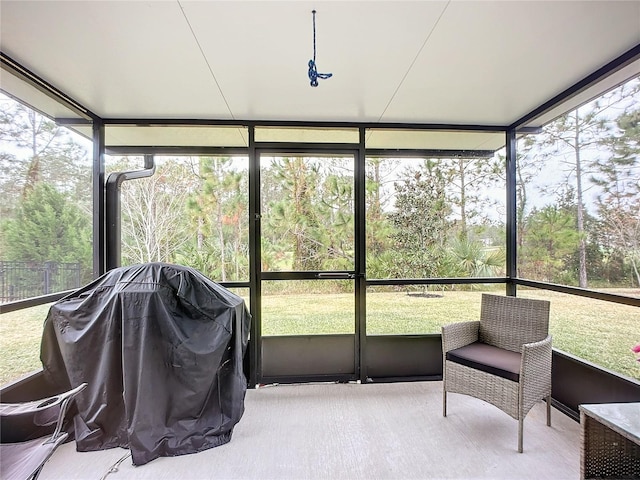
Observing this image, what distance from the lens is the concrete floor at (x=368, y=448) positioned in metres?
1.87

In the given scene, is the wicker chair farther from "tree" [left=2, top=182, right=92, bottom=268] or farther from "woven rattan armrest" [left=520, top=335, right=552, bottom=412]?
"tree" [left=2, top=182, right=92, bottom=268]

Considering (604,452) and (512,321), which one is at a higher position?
(512,321)

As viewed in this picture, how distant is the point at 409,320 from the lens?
3.28 m

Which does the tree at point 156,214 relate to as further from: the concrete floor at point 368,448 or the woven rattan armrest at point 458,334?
the woven rattan armrest at point 458,334

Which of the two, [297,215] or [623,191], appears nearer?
[623,191]

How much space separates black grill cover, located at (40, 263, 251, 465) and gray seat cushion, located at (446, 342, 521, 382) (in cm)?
173

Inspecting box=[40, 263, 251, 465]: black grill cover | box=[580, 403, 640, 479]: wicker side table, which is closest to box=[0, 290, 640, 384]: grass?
box=[40, 263, 251, 465]: black grill cover

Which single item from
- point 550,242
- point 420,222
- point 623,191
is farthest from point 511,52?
point 550,242

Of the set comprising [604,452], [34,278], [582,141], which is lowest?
[604,452]

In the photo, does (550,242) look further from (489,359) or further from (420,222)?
(489,359)

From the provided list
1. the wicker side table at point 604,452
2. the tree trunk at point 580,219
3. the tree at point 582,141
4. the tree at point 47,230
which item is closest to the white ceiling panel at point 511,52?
the tree at point 582,141

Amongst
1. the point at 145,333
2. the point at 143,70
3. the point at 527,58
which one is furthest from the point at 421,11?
the point at 145,333

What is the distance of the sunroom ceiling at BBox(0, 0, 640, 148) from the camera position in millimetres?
1649

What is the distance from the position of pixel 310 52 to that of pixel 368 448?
8.76 feet
